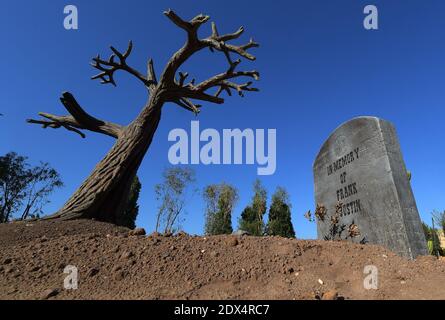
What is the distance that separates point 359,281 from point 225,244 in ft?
4.81

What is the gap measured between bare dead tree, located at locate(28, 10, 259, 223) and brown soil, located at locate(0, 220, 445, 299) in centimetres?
151

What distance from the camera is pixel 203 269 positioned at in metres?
2.77

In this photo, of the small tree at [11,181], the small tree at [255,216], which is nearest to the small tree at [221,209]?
the small tree at [255,216]

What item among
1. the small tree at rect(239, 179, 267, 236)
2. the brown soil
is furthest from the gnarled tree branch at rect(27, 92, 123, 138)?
the small tree at rect(239, 179, 267, 236)

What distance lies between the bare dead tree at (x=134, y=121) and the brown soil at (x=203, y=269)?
151cm

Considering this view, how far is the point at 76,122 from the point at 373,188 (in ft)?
22.4

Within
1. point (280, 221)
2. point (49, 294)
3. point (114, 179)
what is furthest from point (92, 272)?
point (280, 221)

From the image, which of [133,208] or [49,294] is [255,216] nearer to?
[133,208]

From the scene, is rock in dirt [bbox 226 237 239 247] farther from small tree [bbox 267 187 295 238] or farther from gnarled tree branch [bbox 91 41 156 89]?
small tree [bbox 267 187 295 238]

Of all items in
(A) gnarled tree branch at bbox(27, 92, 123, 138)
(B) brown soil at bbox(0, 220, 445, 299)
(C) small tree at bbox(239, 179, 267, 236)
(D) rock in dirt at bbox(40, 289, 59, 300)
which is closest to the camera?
(D) rock in dirt at bbox(40, 289, 59, 300)

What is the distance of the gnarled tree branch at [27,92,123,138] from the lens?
6586 mm
